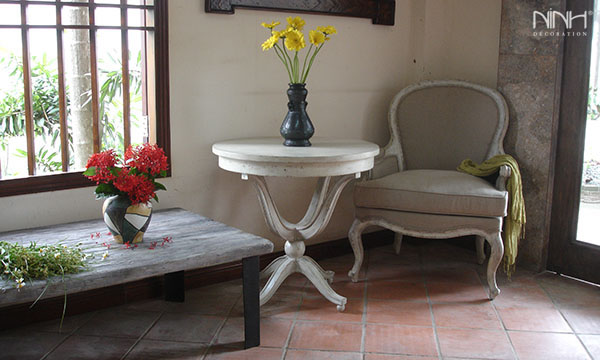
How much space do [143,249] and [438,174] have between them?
1.70 metres

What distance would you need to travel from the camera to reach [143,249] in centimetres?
243

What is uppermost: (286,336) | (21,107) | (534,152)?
(21,107)

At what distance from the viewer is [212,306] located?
9.88 ft

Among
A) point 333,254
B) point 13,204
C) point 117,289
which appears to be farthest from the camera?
point 333,254

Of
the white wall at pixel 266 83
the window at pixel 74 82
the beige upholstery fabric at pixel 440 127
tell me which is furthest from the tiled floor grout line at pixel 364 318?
the window at pixel 74 82

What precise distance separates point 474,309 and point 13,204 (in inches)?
85.9

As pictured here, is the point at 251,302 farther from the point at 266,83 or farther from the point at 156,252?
the point at 266,83

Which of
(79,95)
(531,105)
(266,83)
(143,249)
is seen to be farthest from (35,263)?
(531,105)

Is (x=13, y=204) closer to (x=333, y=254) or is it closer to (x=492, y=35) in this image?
(x=333, y=254)

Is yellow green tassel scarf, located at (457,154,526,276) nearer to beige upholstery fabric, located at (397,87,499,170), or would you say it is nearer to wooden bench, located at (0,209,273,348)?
beige upholstery fabric, located at (397,87,499,170)

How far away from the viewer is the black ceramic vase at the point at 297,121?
9.67 ft

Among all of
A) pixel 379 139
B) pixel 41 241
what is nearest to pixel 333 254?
pixel 379 139

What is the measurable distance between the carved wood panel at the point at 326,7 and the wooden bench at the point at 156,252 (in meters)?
1.06

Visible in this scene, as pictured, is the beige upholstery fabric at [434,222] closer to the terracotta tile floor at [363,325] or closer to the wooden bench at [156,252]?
the terracotta tile floor at [363,325]
